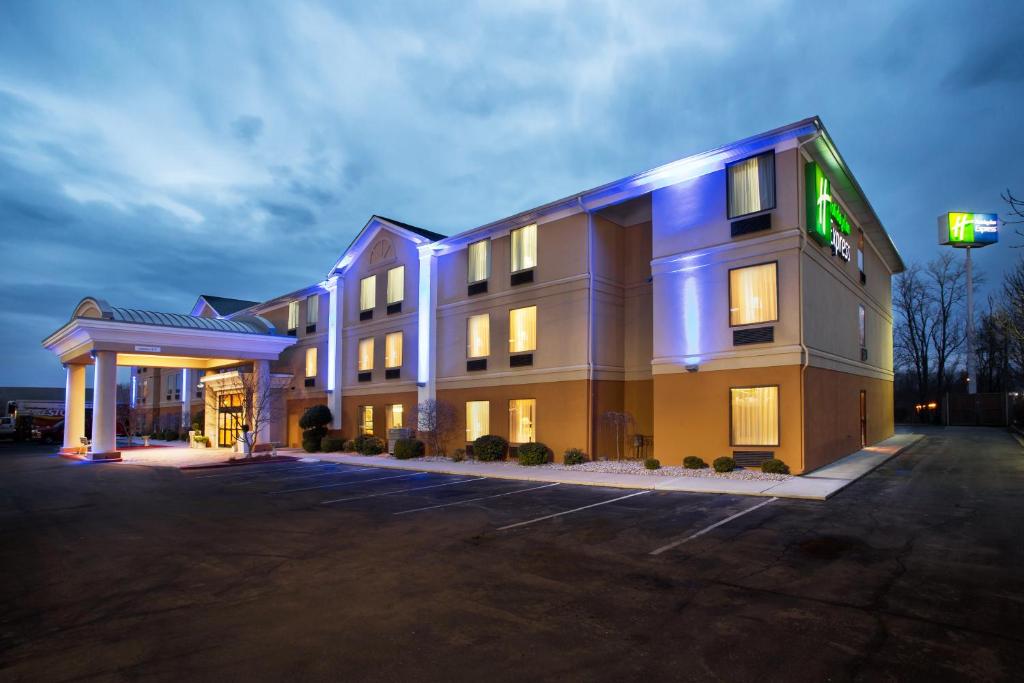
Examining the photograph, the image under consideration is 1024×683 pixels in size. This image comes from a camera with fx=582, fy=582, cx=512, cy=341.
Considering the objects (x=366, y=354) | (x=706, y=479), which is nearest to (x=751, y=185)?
(x=706, y=479)

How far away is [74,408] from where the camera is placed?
3328cm

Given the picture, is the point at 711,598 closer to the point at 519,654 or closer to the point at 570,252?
the point at 519,654

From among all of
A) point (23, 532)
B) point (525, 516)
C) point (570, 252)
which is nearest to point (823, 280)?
point (570, 252)

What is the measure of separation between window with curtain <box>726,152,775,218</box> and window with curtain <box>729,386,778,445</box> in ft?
17.2

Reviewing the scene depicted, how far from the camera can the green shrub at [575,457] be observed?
19.4 m

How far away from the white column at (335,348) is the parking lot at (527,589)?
685 inches

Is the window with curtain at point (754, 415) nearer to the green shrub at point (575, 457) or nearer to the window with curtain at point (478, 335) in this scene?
the green shrub at point (575, 457)

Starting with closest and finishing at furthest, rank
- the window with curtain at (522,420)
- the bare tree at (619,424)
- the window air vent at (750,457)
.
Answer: the window air vent at (750,457) → the bare tree at (619,424) → the window with curtain at (522,420)

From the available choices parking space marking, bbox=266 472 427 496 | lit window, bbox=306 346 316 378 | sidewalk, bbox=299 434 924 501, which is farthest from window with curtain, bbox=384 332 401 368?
parking space marking, bbox=266 472 427 496

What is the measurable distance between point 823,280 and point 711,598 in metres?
14.7

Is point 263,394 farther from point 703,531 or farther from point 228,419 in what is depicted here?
point 703,531

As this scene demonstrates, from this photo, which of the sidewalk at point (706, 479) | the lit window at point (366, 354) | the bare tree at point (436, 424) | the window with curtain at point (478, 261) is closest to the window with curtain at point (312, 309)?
the lit window at point (366, 354)

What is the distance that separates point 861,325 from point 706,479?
40.6 ft

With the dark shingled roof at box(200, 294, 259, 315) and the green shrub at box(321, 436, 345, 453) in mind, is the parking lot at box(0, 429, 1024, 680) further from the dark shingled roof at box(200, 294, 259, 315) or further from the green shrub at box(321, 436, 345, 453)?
the dark shingled roof at box(200, 294, 259, 315)
